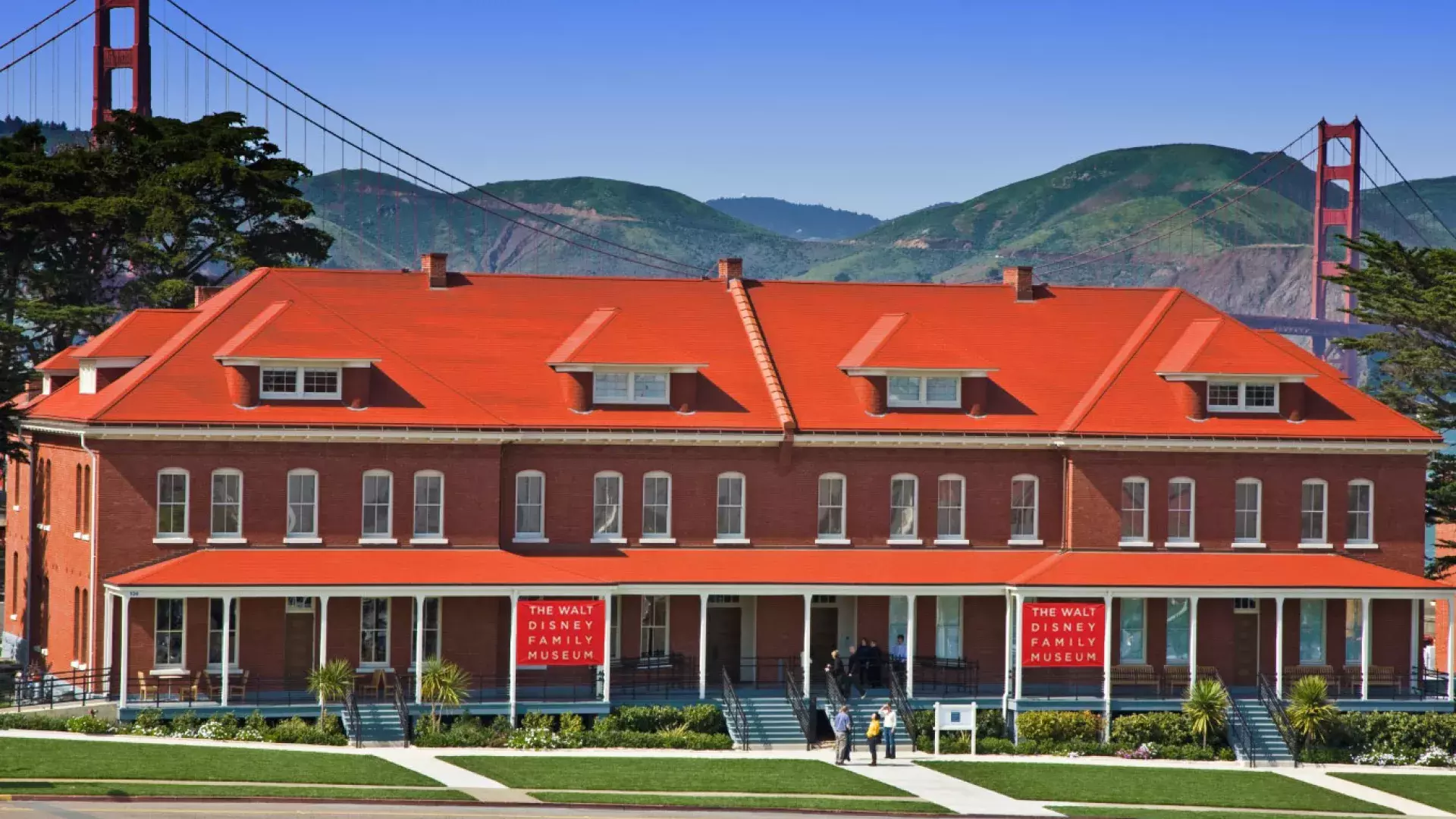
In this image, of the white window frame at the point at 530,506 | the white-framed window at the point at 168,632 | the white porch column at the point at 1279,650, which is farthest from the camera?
the white window frame at the point at 530,506

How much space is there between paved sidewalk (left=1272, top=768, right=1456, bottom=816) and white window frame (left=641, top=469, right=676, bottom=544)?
16215 mm

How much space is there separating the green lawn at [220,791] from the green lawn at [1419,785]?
69.4 feet

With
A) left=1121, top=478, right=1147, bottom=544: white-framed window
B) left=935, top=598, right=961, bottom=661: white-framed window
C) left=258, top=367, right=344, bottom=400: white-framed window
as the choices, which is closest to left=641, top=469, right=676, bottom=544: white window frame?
left=935, top=598, right=961, bottom=661: white-framed window

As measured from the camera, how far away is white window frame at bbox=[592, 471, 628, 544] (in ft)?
185

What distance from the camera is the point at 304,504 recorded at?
177ft

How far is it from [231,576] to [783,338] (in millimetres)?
17547

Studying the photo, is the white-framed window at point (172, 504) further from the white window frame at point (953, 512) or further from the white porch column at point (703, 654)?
the white window frame at point (953, 512)

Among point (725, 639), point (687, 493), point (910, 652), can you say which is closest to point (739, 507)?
point (687, 493)

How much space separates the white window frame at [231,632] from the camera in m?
51.9

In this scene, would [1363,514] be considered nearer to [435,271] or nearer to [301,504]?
[435,271]

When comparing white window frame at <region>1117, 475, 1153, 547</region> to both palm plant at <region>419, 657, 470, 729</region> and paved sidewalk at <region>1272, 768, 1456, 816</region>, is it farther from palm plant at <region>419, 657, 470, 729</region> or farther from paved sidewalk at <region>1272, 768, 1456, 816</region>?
palm plant at <region>419, 657, 470, 729</region>

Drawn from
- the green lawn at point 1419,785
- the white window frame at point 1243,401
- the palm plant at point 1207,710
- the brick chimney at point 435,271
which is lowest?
the green lawn at point 1419,785

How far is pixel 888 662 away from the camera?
55812 millimetres

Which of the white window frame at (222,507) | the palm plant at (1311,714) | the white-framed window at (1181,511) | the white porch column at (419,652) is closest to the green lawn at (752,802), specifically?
the white porch column at (419,652)
